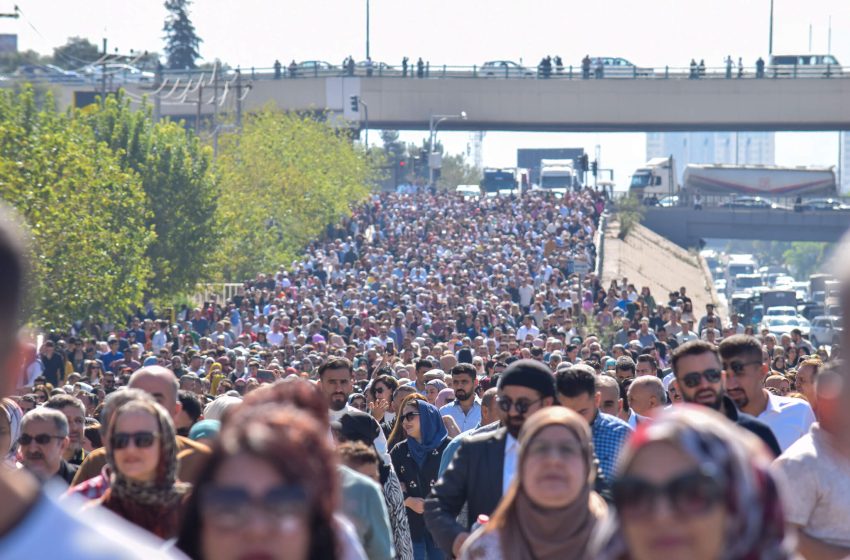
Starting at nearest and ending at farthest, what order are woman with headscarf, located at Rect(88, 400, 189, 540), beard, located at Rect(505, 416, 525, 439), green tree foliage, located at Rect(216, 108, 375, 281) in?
woman with headscarf, located at Rect(88, 400, 189, 540), beard, located at Rect(505, 416, 525, 439), green tree foliage, located at Rect(216, 108, 375, 281)

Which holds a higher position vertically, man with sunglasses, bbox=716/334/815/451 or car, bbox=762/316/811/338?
man with sunglasses, bbox=716/334/815/451

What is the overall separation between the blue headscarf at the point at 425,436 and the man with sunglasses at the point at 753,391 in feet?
9.95

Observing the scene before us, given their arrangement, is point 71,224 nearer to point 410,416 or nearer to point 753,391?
point 410,416

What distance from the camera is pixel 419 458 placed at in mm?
11031

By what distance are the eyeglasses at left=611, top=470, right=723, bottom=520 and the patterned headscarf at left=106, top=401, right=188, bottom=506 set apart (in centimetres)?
284

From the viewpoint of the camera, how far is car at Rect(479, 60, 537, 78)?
85375 mm

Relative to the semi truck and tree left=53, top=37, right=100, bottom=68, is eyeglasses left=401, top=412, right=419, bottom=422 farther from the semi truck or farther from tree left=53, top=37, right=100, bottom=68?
tree left=53, top=37, right=100, bottom=68

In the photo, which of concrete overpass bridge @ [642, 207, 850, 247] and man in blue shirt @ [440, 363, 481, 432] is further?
concrete overpass bridge @ [642, 207, 850, 247]

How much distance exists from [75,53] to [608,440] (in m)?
121

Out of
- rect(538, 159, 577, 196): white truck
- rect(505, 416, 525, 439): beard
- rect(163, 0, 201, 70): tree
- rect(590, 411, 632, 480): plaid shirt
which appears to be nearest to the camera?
rect(505, 416, 525, 439): beard

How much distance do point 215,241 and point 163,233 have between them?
1.61m

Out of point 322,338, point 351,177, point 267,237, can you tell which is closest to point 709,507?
point 322,338

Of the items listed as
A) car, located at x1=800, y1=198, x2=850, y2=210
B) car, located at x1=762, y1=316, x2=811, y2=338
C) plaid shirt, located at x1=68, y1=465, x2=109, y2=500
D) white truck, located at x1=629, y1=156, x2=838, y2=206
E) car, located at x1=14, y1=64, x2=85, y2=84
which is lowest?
car, located at x1=762, y1=316, x2=811, y2=338

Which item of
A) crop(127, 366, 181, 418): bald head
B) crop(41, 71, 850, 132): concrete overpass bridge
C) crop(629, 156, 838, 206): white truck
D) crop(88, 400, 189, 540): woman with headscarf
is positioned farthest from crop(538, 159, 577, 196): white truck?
crop(88, 400, 189, 540): woman with headscarf
